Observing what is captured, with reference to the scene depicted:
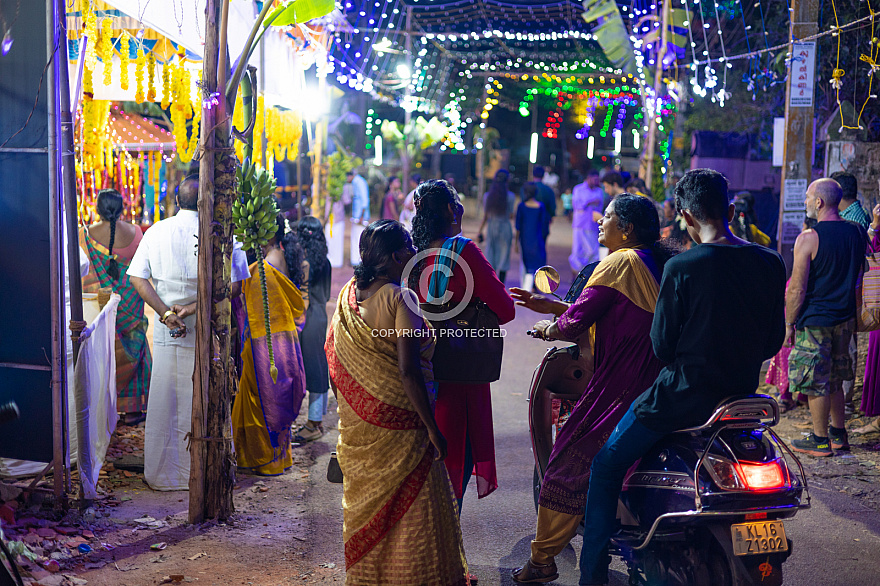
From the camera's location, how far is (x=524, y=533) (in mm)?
4562

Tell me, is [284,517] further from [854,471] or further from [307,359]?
[854,471]

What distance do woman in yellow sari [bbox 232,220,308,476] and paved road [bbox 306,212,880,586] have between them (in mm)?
389

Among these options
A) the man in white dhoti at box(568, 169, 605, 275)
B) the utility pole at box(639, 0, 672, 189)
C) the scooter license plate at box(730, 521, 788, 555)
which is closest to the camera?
the scooter license plate at box(730, 521, 788, 555)

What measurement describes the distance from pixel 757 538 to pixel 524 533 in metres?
1.74

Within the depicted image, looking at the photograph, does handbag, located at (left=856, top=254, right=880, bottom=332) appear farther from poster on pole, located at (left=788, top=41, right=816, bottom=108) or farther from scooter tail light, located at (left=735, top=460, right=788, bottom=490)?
scooter tail light, located at (left=735, top=460, right=788, bottom=490)

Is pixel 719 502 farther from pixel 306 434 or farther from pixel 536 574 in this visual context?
pixel 306 434

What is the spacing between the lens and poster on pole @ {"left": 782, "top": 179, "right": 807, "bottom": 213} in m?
7.93

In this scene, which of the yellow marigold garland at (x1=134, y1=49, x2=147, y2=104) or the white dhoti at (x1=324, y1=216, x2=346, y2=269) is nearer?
the yellow marigold garland at (x1=134, y1=49, x2=147, y2=104)

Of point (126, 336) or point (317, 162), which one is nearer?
point (126, 336)

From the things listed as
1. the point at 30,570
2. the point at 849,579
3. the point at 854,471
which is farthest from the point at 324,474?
the point at 854,471

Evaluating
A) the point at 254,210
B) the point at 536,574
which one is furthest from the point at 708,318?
the point at 254,210

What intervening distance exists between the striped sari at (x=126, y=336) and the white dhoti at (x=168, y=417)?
4.24 feet

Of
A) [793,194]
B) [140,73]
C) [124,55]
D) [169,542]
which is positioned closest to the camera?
[169,542]

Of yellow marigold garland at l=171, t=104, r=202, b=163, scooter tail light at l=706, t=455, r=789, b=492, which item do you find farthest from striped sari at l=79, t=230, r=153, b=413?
scooter tail light at l=706, t=455, r=789, b=492
